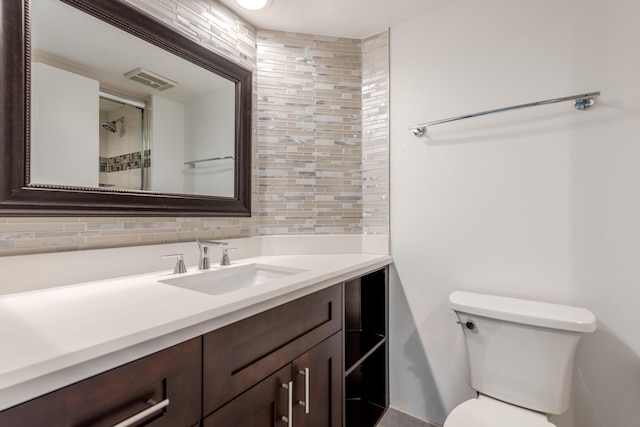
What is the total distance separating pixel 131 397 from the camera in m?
0.58

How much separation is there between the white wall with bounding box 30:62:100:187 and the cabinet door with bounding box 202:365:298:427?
84 centimetres

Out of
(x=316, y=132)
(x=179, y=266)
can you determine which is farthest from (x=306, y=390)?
(x=316, y=132)

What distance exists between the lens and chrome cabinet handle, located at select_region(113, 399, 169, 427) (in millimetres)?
551

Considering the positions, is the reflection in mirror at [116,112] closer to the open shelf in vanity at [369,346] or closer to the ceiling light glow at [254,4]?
the ceiling light glow at [254,4]

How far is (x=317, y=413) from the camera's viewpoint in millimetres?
1082

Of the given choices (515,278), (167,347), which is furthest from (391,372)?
(167,347)

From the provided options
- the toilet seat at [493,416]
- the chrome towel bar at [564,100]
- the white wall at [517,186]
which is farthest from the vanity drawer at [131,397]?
the chrome towel bar at [564,100]

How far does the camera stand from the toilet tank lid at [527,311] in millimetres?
1034

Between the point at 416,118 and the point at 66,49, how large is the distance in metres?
1.49

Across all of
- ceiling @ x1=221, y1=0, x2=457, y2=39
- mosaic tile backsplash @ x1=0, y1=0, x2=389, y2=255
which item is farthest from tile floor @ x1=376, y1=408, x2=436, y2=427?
ceiling @ x1=221, y1=0, x2=457, y2=39

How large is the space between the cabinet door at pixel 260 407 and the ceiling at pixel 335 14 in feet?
5.41

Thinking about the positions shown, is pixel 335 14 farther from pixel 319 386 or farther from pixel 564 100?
pixel 319 386

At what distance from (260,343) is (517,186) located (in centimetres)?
126

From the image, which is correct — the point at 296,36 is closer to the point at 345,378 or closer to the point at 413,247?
the point at 413,247
